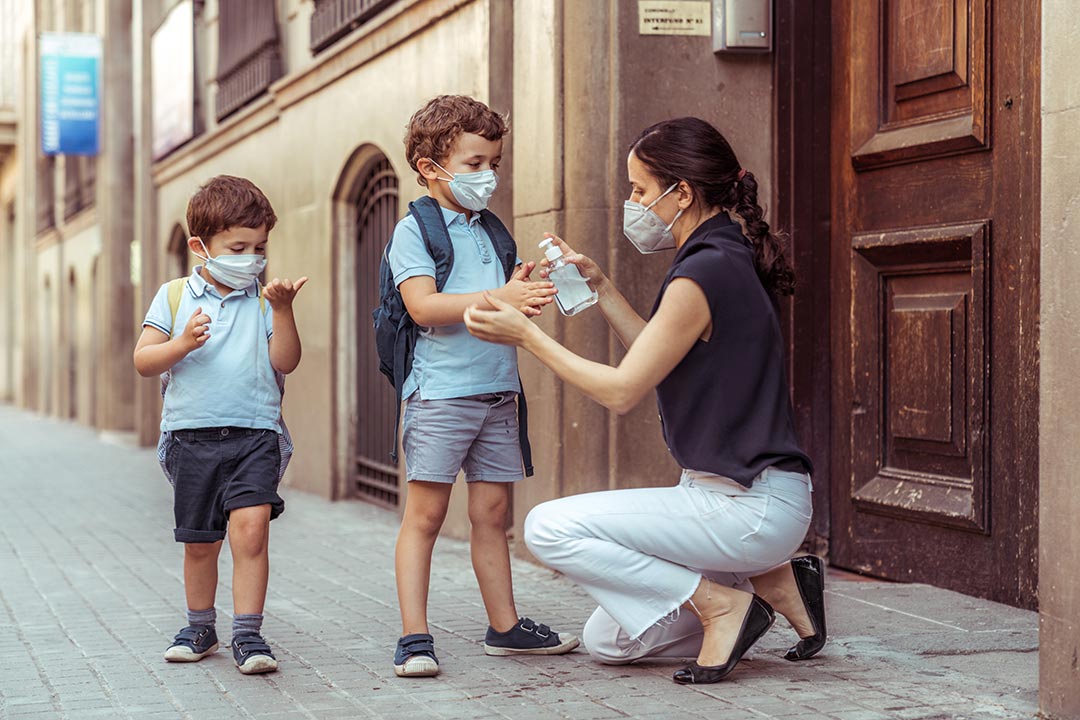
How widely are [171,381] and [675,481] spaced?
8.30ft

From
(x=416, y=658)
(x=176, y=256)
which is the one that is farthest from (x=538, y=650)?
(x=176, y=256)

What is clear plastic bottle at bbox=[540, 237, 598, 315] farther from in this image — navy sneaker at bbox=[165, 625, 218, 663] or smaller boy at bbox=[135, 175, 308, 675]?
navy sneaker at bbox=[165, 625, 218, 663]

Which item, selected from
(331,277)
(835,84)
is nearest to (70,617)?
(835,84)

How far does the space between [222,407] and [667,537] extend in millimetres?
1504

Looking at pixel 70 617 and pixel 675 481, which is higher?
pixel 675 481

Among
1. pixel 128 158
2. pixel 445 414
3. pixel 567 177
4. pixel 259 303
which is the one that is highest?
pixel 128 158

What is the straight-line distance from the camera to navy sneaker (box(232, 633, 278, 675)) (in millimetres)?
4559

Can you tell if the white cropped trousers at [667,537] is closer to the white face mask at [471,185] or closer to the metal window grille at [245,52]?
the white face mask at [471,185]

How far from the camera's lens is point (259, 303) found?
16.2 feet

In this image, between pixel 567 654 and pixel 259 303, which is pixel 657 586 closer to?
pixel 567 654

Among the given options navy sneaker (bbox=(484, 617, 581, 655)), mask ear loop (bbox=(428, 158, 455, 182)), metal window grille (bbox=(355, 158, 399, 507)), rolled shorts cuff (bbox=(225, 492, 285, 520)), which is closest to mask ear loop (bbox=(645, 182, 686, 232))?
mask ear loop (bbox=(428, 158, 455, 182))

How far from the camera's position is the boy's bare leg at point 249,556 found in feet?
15.4

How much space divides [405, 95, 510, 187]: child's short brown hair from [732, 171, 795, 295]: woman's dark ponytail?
0.79 meters

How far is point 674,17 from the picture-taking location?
651cm
